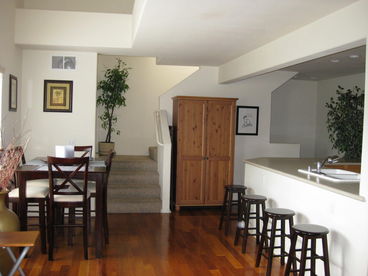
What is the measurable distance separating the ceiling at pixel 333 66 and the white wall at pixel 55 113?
3291 mm

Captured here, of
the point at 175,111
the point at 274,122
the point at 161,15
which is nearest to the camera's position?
the point at 161,15

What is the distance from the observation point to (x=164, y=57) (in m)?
6.07

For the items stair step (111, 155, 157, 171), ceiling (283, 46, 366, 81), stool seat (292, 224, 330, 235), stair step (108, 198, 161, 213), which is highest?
ceiling (283, 46, 366, 81)

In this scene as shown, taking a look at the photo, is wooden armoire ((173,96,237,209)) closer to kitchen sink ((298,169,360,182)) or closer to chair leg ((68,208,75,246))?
chair leg ((68,208,75,246))

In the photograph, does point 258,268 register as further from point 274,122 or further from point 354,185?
point 274,122

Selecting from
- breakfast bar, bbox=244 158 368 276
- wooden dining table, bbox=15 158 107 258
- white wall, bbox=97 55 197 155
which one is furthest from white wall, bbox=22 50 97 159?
breakfast bar, bbox=244 158 368 276

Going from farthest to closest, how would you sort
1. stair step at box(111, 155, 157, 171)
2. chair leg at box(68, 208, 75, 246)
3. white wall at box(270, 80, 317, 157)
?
1. white wall at box(270, 80, 317, 157)
2. stair step at box(111, 155, 157, 171)
3. chair leg at box(68, 208, 75, 246)

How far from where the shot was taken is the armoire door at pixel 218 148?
655 centimetres

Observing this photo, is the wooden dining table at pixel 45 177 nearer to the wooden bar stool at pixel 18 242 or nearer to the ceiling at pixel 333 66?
the wooden bar stool at pixel 18 242

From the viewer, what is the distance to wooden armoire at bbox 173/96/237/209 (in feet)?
21.2

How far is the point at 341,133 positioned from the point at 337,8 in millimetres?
3396

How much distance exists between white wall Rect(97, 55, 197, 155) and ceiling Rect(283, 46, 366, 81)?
218 centimetres

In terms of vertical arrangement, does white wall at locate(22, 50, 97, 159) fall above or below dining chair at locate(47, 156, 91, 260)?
above

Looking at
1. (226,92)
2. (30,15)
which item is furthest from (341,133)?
(30,15)
